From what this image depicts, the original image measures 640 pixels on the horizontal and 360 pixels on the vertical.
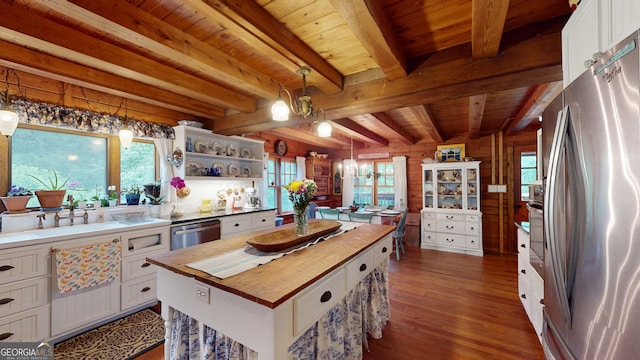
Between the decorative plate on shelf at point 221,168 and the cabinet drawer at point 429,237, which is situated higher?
the decorative plate on shelf at point 221,168

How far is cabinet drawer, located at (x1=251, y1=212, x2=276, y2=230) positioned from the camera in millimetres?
3721

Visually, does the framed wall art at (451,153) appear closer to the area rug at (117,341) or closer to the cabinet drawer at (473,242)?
the cabinet drawer at (473,242)

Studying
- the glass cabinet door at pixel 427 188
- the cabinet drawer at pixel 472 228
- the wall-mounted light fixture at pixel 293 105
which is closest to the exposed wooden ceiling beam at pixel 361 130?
the glass cabinet door at pixel 427 188

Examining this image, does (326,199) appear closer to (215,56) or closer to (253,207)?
(253,207)

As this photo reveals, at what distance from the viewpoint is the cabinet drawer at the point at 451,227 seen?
461 cm

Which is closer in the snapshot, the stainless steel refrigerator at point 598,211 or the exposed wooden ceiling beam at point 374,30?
the stainless steel refrigerator at point 598,211

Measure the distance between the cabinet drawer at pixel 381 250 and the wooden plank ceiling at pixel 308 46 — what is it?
1278 mm

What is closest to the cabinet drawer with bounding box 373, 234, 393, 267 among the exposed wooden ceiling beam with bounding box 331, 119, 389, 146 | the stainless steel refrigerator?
the stainless steel refrigerator

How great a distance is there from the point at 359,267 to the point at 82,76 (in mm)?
2857

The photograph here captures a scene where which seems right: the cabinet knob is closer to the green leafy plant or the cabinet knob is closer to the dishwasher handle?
the dishwasher handle

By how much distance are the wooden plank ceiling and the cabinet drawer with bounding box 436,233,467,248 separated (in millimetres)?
→ 2757

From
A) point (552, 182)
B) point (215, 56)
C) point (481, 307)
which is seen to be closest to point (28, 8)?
point (215, 56)

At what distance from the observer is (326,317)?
56.8 inches

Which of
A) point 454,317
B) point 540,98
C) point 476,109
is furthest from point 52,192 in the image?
point 540,98
